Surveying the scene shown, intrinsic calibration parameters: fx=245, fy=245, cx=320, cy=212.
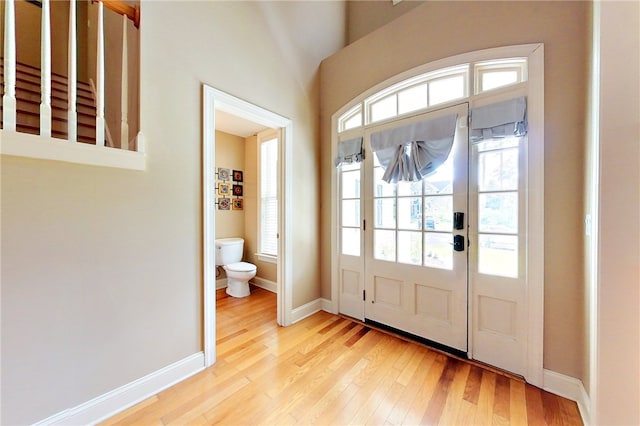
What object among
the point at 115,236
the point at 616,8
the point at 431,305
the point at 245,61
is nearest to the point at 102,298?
the point at 115,236

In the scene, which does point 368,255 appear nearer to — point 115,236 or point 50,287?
point 115,236

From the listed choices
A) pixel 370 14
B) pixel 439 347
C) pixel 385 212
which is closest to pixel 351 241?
pixel 385 212

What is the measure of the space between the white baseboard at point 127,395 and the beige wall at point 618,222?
227 centimetres

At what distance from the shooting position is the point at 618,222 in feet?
3.46

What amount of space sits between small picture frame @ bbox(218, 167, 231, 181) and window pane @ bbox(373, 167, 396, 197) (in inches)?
95.7

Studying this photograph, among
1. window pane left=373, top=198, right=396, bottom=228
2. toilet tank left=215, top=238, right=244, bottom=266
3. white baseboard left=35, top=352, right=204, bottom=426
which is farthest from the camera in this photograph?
toilet tank left=215, top=238, right=244, bottom=266

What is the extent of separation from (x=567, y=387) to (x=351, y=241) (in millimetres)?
1843

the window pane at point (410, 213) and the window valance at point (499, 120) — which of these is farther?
the window pane at point (410, 213)

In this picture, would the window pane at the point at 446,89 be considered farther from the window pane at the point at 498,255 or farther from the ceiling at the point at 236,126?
the ceiling at the point at 236,126

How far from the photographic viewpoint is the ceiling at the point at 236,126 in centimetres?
331

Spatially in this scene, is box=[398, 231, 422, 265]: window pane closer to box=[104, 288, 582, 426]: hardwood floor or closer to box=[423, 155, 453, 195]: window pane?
box=[423, 155, 453, 195]: window pane

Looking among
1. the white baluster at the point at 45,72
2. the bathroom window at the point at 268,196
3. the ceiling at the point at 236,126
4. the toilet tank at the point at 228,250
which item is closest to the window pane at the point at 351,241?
the bathroom window at the point at 268,196

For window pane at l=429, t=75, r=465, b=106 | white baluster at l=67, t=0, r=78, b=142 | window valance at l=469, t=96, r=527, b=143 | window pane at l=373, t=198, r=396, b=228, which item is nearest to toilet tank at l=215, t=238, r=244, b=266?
window pane at l=373, t=198, r=396, b=228

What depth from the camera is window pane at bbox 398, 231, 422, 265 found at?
85.5 inches
